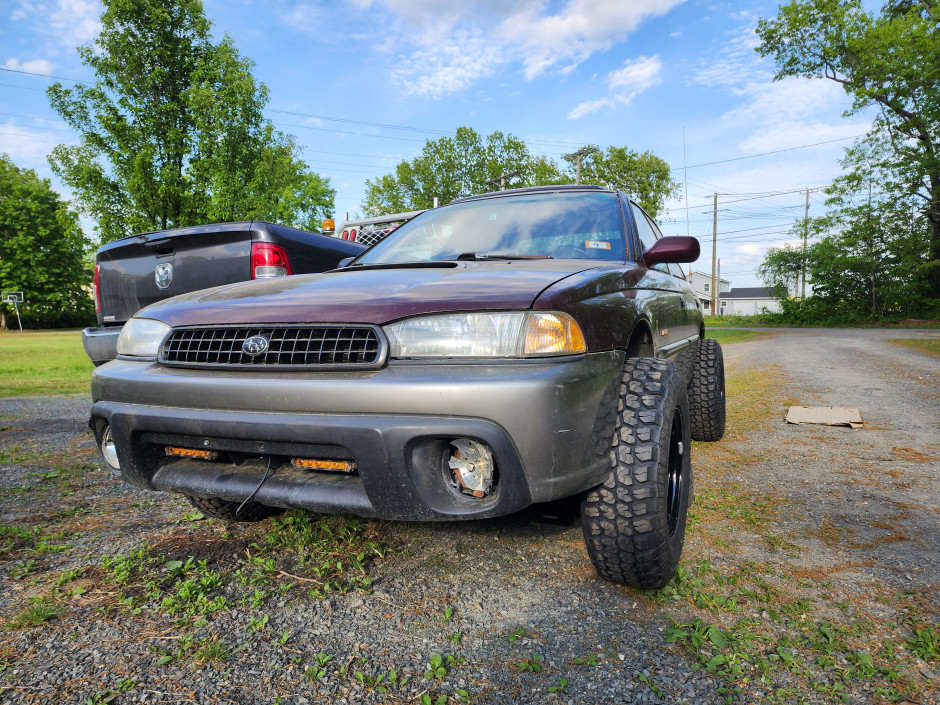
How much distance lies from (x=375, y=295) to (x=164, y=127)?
55.3 feet

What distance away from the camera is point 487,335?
1.64 m

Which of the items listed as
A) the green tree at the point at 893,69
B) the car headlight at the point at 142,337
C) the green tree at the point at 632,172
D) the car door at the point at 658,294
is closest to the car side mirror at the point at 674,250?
the car door at the point at 658,294

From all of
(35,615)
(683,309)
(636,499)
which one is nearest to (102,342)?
(35,615)

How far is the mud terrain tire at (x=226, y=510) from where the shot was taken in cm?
246

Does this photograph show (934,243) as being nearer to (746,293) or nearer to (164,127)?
(164,127)

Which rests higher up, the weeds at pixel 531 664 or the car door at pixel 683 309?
the car door at pixel 683 309

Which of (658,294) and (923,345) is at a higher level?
(658,294)

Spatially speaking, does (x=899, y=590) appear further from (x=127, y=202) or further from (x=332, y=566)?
(x=127, y=202)

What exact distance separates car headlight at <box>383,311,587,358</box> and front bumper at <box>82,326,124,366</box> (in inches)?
118

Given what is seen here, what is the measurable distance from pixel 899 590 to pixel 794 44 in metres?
30.6

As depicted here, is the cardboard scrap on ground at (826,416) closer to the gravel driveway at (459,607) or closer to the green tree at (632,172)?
the gravel driveway at (459,607)

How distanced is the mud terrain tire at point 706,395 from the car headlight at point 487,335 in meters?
2.60

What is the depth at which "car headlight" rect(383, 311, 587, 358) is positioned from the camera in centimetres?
163

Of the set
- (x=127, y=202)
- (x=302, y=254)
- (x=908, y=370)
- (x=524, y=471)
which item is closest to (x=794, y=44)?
(x=908, y=370)
